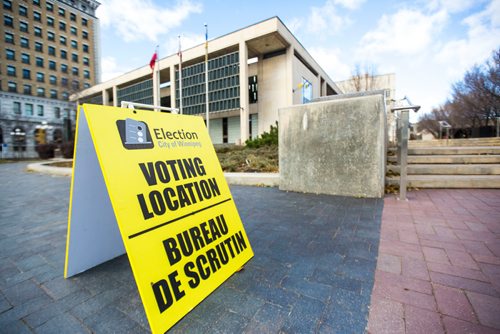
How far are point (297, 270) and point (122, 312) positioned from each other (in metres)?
1.33

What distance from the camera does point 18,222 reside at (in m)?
3.54

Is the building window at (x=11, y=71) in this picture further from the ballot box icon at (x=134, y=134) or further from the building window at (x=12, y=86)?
the ballot box icon at (x=134, y=134)

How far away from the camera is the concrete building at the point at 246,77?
21594 mm

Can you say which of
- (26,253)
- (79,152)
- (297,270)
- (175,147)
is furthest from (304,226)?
(26,253)

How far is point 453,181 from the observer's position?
493 cm

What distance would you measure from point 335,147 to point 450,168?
9.88 feet

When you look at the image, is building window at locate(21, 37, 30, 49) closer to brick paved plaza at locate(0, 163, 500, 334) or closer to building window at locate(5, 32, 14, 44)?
building window at locate(5, 32, 14, 44)

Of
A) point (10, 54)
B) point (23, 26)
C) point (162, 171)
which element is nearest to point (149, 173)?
point (162, 171)

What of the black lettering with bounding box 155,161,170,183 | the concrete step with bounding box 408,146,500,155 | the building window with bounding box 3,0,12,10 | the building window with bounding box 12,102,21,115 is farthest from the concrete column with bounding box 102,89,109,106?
the black lettering with bounding box 155,161,170,183

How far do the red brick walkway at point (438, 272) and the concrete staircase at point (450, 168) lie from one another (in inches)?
58.8

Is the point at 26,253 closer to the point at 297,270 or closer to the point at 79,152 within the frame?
the point at 79,152

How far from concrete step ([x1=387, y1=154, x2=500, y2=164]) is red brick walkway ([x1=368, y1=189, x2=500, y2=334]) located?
2555mm

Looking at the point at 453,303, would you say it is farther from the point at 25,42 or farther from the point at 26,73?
the point at 25,42

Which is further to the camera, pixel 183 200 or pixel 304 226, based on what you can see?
pixel 304 226
